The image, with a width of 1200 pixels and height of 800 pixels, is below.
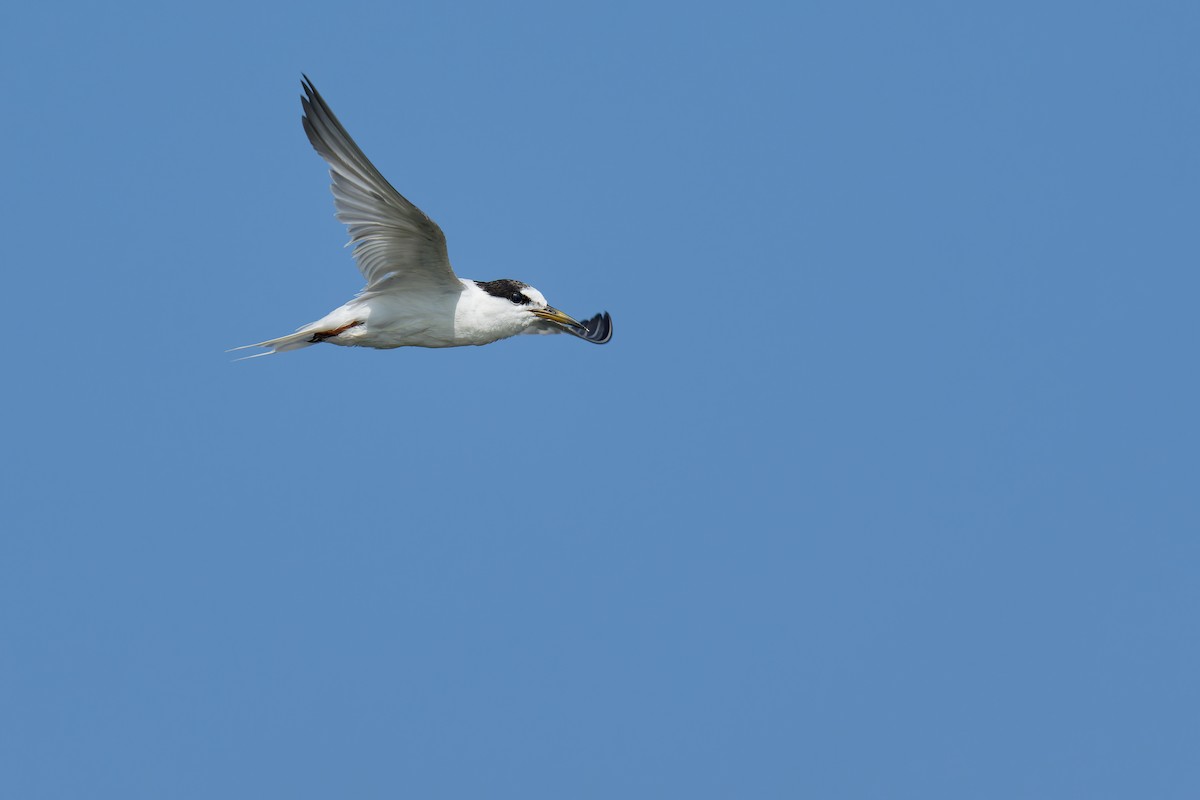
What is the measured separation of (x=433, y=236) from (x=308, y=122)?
54.0 inches

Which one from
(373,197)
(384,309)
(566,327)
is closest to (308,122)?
(373,197)

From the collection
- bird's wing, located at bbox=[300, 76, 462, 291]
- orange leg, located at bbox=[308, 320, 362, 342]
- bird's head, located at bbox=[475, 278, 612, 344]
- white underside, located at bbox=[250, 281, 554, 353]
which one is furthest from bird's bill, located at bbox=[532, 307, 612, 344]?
orange leg, located at bbox=[308, 320, 362, 342]

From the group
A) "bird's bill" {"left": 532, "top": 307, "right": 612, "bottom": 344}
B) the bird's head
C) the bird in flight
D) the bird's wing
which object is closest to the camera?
the bird's wing

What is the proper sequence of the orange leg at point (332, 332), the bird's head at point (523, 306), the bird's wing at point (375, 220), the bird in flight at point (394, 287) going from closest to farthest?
the bird's wing at point (375, 220) < the bird in flight at point (394, 287) < the orange leg at point (332, 332) < the bird's head at point (523, 306)

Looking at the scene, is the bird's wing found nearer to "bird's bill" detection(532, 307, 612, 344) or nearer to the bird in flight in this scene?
the bird in flight

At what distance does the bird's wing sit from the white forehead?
0.74 m

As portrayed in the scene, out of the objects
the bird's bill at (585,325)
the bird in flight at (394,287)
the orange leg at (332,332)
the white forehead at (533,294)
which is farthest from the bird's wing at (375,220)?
the bird's bill at (585,325)

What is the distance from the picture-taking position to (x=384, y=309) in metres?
11.9

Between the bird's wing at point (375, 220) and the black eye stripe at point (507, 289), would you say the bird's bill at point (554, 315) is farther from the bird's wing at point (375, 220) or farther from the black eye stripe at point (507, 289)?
the bird's wing at point (375, 220)

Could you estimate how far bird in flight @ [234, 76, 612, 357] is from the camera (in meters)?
11.1

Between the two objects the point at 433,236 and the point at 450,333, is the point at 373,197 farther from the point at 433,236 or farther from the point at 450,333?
the point at 450,333

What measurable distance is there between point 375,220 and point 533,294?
6.02 ft

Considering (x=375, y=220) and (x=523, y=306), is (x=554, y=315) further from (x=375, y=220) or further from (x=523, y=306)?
(x=375, y=220)

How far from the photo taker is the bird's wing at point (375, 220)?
10969 millimetres
